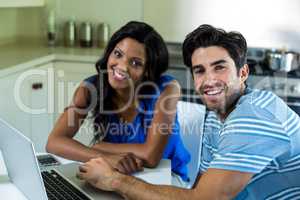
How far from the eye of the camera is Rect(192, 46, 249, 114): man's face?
147 cm

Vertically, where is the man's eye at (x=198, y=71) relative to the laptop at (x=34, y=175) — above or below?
above


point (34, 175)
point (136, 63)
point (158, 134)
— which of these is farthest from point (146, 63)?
point (34, 175)

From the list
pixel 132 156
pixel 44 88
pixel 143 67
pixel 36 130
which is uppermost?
pixel 143 67

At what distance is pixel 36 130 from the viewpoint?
3199 millimetres

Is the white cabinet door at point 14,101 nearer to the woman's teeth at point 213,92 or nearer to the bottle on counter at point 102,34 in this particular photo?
the bottle on counter at point 102,34

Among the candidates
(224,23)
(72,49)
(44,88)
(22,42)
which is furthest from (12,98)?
(224,23)

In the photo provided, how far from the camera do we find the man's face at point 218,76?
1.47 meters

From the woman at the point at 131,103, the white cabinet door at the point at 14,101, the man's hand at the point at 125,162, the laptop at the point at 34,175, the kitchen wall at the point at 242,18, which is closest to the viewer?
the laptop at the point at 34,175

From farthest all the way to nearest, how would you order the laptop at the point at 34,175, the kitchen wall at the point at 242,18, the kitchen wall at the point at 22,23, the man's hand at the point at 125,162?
1. the kitchen wall at the point at 22,23
2. the kitchen wall at the point at 242,18
3. the man's hand at the point at 125,162
4. the laptop at the point at 34,175

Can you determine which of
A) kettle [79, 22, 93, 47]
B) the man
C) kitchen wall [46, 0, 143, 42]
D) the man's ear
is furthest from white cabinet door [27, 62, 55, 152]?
the man's ear

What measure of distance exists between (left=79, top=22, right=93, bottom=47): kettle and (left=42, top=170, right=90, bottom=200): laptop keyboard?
2.10m

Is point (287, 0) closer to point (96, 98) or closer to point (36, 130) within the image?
point (96, 98)

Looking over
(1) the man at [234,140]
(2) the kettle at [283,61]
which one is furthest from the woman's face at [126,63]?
(2) the kettle at [283,61]

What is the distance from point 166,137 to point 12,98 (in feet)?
4.47
